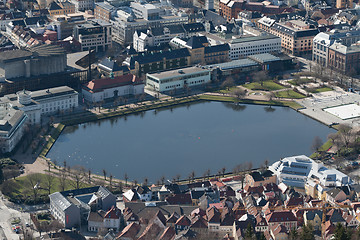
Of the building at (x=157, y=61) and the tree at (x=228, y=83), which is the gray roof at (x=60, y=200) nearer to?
the building at (x=157, y=61)

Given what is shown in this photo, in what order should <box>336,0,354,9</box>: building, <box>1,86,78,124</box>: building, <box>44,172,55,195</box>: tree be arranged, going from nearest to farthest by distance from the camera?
1. <box>44,172,55,195</box>: tree
2. <box>1,86,78,124</box>: building
3. <box>336,0,354,9</box>: building

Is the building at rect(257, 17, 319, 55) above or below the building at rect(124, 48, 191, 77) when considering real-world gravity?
above

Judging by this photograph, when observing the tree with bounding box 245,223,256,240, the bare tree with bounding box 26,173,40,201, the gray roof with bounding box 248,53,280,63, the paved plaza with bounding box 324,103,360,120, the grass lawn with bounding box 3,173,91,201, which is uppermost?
the gray roof with bounding box 248,53,280,63

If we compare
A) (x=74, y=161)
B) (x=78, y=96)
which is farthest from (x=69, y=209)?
(x=78, y=96)

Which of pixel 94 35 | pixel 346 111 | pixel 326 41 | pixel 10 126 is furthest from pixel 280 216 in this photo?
pixel 94 35

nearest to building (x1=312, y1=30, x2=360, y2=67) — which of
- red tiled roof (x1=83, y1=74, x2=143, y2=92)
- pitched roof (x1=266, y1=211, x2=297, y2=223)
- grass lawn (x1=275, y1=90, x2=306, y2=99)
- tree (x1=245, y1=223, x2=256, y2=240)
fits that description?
grass lawn (x1=275, y1=90, x2=306, y2=99)

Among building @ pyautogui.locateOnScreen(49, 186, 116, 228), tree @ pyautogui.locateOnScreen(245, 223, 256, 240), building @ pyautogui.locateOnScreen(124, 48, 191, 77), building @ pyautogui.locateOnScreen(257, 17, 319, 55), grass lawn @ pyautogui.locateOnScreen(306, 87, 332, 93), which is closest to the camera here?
tree @ pyautogui.locateOnScreen(245, 223, 256, 240)

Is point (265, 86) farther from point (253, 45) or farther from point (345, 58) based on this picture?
point (253, 45)

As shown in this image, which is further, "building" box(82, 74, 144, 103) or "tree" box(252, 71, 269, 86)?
"tree" box(252, 71, 269, 86)

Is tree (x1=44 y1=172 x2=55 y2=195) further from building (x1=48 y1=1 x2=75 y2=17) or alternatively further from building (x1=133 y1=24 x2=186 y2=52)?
building (x1=48 y1=1 x2=75 y2=17)
